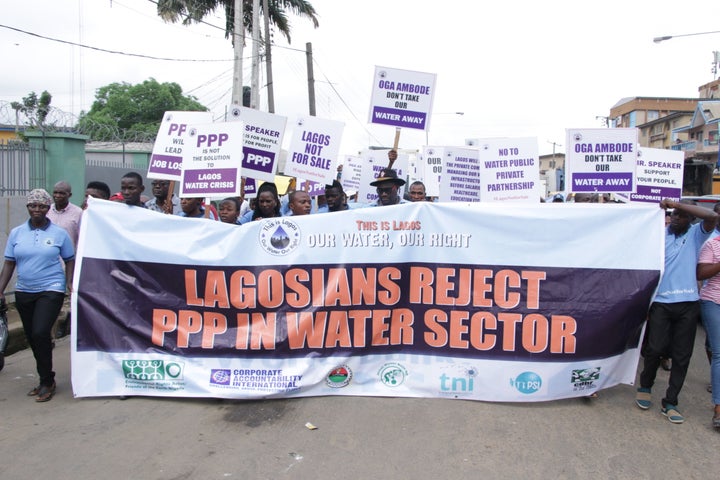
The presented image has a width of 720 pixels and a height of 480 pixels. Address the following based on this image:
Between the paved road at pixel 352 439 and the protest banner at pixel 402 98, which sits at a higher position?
the protest banner at pixel 402 98

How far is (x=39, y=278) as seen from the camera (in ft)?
16.9

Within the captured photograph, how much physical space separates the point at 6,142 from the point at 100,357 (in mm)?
6586

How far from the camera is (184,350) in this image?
4.99 m

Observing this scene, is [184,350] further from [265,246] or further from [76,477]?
[76,477]

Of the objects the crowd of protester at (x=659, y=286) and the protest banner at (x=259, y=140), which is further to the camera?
the protest banner at (x=259, y=140)

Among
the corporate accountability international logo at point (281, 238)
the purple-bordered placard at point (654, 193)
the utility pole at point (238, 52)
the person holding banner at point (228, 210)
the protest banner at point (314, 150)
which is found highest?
the utility pole at point (238, 52)

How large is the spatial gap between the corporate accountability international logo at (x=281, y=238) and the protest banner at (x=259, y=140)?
2.39 metres

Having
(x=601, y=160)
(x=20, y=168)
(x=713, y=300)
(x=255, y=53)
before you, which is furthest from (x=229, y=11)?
(x=713, y=300)

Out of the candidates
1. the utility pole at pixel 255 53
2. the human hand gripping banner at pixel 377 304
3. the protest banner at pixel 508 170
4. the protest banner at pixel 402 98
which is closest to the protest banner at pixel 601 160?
the protest banner at pixel 508 170

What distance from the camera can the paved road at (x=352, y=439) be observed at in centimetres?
380

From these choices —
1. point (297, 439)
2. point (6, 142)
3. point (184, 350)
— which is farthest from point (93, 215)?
point (6, 142)

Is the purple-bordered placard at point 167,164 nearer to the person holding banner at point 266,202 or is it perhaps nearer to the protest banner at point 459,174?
the person holding banner at point 266,202

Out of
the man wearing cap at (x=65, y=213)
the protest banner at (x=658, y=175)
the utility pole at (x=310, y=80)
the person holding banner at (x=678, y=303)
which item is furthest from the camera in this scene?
the utility pole at (x=310, y=80)

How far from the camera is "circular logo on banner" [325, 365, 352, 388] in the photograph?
4.95m
